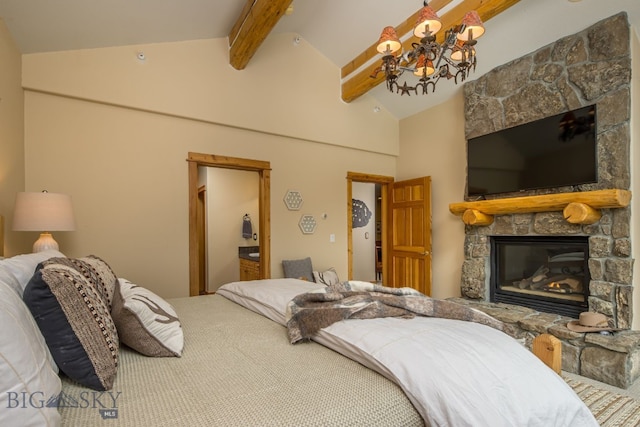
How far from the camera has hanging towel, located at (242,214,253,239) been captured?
231 inches

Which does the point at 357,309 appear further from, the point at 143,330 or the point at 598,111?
the point at 598,111

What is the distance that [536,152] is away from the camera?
3488 millimetres

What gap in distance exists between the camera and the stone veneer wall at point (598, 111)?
2.88 m

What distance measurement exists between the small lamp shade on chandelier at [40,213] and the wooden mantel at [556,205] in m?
3.92

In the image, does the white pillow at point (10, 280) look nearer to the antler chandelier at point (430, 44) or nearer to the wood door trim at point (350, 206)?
the antler chandelier at point (430, 44)

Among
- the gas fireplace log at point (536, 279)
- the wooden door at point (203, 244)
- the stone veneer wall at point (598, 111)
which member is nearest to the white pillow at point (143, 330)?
the stone veneer wall at point (598, 111)

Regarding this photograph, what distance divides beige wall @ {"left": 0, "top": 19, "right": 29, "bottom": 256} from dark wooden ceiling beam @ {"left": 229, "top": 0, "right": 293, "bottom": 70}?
1.85 meters

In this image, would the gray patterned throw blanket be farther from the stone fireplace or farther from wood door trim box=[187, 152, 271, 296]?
wood door trim box=[187, 152, 271, 296]

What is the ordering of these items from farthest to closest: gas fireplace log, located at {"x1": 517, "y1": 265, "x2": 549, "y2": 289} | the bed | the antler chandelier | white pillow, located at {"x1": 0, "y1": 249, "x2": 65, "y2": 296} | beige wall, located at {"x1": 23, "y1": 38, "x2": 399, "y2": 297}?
gas fireplace log, located at {"x1": 517, "y1": 265, "x2": 549, "y2": 289} → beige wall, located at {"x1": 23, "y1": 38, "x2": 399, "y2": 297} → the antler chandelier → white pillow, located at {"x1": 0, "y1": 249, "x2": 65, "y2": 296} → the bed

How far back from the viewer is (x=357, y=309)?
1476 millimetres

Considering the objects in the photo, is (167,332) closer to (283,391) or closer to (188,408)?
(188,408)

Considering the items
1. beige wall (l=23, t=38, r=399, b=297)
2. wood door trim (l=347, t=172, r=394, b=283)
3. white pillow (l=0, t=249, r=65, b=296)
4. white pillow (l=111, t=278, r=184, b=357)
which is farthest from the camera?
wood door trim (l=347, t=172, r=394, b=283)

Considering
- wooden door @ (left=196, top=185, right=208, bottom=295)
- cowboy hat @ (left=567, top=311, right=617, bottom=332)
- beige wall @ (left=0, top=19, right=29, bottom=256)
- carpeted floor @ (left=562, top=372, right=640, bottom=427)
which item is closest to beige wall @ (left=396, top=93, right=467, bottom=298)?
cowboy hat @ (left=567, top=311, right=617, bottom=332)

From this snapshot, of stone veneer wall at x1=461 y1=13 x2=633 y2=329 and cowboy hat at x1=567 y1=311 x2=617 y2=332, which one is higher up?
Result: stone veneer wall at x1=461 y1=13 x2=633 y2=329
